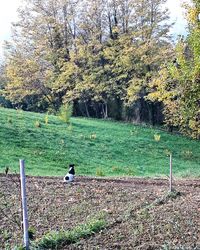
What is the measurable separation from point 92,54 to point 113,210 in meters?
23.6

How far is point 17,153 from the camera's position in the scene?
44.0 ft

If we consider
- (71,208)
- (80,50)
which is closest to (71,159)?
(71,208)

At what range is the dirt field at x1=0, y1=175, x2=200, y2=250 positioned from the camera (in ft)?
15.5

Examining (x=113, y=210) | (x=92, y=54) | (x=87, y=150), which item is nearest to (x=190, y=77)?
(x=113, y=210)

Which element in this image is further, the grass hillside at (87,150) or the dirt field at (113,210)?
the grass hillside at (87,150)

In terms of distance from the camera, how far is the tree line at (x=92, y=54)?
2692 cm

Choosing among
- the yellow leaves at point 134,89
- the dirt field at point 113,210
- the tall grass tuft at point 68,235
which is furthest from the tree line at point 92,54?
the tall grass tuft at point 68,235

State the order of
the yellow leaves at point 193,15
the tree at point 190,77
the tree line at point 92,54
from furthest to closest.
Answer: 1. the tree line at point 92,54
2. the yellow leaves at point 193,15
3. the tree at point 190,77

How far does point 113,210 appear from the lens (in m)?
6.36

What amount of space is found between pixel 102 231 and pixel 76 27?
26.7 meters

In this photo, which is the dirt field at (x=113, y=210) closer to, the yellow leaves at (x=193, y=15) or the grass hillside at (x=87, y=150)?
the grass hillside at (x=87, y=150)

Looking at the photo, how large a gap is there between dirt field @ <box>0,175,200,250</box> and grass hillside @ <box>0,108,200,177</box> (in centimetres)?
278

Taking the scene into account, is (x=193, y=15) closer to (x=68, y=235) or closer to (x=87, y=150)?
(x=68, y=235)

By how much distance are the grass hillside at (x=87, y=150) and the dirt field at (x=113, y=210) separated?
2784mm
